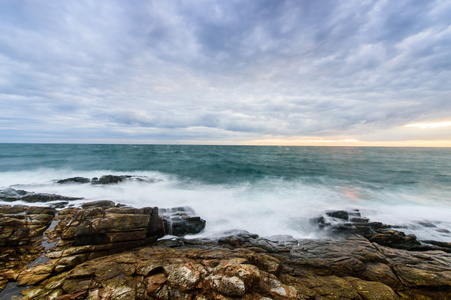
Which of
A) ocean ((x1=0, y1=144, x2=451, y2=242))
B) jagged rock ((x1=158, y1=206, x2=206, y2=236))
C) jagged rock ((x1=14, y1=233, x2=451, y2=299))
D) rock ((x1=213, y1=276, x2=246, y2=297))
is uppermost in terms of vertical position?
rock ((x1=213, y1=276, x2=246, y2=297))

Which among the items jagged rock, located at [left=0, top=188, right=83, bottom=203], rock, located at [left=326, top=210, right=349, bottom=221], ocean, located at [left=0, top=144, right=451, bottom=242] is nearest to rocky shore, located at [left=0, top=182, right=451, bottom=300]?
rock, located at [left=326, top=210, right=349, bottom=221]

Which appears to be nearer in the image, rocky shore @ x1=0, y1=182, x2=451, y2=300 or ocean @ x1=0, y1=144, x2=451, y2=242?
rocky shore @ x1=0, y1=182, x2=451, y2=300

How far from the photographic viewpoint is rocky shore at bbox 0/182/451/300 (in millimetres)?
4738

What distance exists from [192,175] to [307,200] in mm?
15887

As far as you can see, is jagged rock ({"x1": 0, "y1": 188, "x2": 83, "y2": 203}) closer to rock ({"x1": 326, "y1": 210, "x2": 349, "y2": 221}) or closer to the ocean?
the ocean

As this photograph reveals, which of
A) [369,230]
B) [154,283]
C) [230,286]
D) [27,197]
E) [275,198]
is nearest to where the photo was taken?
[230,286]

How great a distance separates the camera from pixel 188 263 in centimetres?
554

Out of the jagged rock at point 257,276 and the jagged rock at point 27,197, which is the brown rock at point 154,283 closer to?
the jagged rock at point 257,276

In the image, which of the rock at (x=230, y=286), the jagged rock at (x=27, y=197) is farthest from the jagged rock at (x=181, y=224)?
the jagged rock at (x=27, y=197)

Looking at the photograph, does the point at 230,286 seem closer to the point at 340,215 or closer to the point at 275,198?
the point at 340,215

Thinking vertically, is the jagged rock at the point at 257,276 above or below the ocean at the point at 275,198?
above

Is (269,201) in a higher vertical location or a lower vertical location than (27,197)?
lower

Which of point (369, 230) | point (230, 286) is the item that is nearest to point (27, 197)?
point (230, 286)

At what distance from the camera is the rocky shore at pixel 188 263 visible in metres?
4.74
